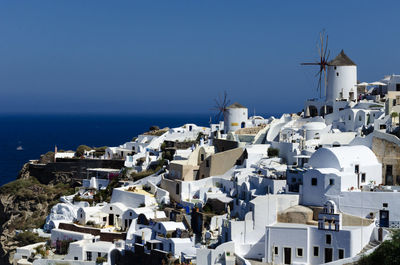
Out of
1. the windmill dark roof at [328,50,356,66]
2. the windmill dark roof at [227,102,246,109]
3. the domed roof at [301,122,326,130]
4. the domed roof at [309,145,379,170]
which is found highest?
the windmill dark roof at [328,50,356,66]

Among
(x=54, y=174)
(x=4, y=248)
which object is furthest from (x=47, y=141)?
(x=4, y=248)

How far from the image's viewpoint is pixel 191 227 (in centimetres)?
3944

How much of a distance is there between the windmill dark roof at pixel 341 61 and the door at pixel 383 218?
807 inches

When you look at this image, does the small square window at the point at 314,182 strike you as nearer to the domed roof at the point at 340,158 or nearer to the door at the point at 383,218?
the domed roof at the point at 340,158

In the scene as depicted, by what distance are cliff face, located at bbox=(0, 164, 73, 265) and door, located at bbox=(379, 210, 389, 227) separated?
2695 centimetres

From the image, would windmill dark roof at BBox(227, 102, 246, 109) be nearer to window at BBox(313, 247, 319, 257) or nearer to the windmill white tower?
the windmill white tower

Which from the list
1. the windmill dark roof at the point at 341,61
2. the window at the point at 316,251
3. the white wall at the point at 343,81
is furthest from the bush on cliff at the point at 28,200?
the window at the point at 316,251

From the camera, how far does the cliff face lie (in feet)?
175

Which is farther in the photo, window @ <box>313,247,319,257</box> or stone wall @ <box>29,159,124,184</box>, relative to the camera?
stone wall @ <box>29,159,124,184</box>

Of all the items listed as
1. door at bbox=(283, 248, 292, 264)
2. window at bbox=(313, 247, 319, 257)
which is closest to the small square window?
window at bbox=(313, 247, 319, 257)

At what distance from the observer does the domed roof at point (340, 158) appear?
3503 centimetres

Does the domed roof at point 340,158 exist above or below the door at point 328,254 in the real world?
above

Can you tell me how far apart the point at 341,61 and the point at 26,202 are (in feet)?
85.5

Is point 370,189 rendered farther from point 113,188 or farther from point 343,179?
point 113,188
